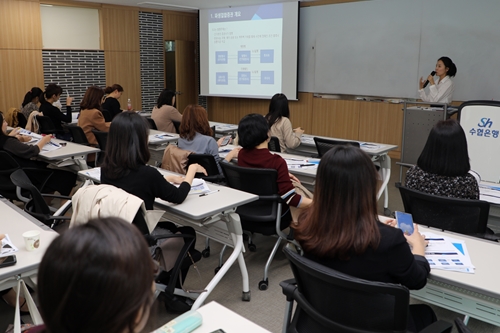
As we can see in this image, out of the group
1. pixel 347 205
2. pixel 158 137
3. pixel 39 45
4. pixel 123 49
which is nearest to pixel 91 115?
pixel 158 137

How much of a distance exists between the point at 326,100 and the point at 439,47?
2198 millimetres

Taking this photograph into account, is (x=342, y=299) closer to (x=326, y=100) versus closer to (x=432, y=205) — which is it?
(x=432, y=205)

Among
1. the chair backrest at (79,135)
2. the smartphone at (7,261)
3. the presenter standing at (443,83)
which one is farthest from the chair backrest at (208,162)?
the presenter standing at (443,83)

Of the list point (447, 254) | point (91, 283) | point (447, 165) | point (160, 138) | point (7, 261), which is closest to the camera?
point (91, 283)

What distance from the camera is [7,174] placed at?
3.92m

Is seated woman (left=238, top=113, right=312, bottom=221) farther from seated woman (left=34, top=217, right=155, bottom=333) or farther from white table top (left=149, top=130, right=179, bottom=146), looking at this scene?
seated woman (left=34, top=217, right=155, bottom=333)

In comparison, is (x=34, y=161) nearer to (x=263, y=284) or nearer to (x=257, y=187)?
(x=257, y=187)

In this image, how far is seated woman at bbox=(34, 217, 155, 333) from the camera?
761 millimetres

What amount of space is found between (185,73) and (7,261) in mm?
8711

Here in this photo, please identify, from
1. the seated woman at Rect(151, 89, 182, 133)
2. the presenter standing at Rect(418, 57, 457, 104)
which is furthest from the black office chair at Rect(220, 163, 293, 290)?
the presenter standing at Rect(418, 57, 457, 104)

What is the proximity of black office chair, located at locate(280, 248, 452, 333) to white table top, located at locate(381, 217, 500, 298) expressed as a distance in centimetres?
20

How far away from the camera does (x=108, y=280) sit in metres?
0.77

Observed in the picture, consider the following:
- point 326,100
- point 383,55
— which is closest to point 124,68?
point 326,100

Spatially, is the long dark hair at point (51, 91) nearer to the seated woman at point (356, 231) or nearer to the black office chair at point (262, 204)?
the black office chair at point (262, 204)
